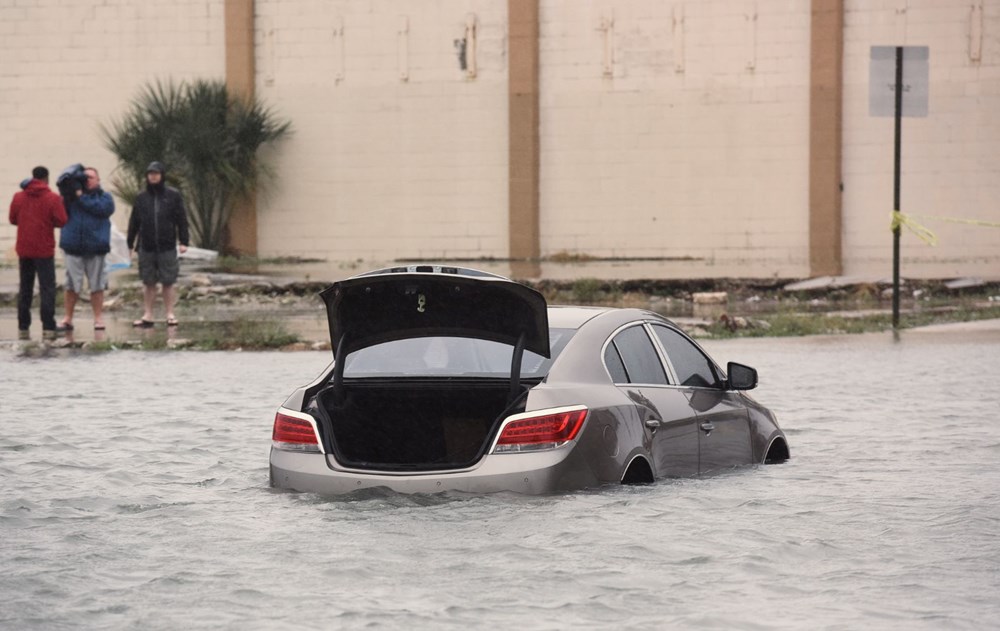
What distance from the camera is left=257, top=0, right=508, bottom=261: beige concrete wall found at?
33.0 meters

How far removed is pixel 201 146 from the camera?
31688 millimetres

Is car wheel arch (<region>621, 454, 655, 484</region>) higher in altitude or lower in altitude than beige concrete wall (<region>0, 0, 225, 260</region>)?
lower

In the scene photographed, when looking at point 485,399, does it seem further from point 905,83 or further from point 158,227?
point 905,83

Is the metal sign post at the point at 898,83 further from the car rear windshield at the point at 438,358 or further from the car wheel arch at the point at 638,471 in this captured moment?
the car wheel arch at the point at 638,471

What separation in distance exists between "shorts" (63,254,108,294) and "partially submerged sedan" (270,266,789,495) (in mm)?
11712

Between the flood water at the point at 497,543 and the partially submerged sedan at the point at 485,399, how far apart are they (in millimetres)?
153

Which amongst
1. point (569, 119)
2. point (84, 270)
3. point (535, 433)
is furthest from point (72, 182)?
point (569, 119)

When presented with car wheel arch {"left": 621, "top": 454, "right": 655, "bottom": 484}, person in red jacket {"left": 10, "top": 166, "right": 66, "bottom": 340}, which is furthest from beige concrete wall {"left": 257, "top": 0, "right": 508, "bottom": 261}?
car wheel arch {"left": 621, "top": 454, "right": 655, "bottom": 484}

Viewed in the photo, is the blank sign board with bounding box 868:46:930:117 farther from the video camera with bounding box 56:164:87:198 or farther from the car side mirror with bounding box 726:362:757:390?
the car side mirror with bounding box 726:362:757:390

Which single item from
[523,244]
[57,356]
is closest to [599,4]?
[523,244]

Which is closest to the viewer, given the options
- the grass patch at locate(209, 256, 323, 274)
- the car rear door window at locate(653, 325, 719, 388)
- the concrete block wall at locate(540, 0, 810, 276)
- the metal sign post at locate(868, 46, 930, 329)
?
the car rear door window at locate(653, 325, 719, 388)

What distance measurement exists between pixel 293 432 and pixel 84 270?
12382 mm

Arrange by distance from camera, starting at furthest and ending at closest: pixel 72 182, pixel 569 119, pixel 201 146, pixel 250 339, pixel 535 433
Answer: pixel 569 119, pixel 201 146, pixel 72 182, pixel 250 339, pixel 535 433

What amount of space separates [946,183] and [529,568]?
26.8 meters
